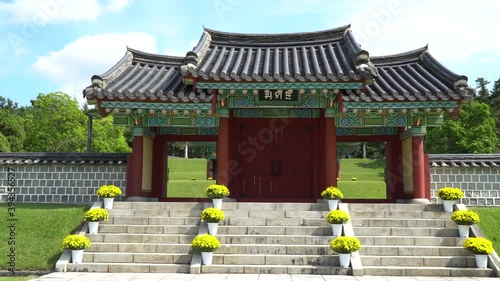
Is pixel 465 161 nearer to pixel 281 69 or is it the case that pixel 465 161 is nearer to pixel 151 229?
pixel 281 69

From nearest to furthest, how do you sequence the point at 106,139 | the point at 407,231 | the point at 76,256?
1. the point at 76,256
2. the point at 407,231
3. the point at 106,139

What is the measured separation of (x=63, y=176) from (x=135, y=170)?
11.6ft

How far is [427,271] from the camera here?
10305 mm

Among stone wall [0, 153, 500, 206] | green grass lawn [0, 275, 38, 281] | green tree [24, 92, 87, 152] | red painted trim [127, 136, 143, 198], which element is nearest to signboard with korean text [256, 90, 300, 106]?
red painted trim [127, 136, 143, 198]

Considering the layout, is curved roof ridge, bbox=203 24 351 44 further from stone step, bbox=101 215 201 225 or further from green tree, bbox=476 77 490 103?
green tree, bbox=476 77 490 103

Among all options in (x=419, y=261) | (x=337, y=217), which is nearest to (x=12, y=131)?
(x=337, y=217)

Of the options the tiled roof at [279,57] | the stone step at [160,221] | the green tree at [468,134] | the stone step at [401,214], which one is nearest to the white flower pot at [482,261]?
the stone step at [401,214]

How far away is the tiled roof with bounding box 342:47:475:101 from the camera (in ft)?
44.5

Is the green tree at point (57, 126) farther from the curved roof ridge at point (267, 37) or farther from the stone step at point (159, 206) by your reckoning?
the stone step at point (159, 206)

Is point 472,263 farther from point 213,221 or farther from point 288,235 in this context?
point 213,221

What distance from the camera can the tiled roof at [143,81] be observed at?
1373 cm

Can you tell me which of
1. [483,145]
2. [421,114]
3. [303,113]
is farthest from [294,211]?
[483,145]

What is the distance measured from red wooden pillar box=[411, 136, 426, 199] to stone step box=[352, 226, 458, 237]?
2.85 metres

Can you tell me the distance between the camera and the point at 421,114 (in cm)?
1476
